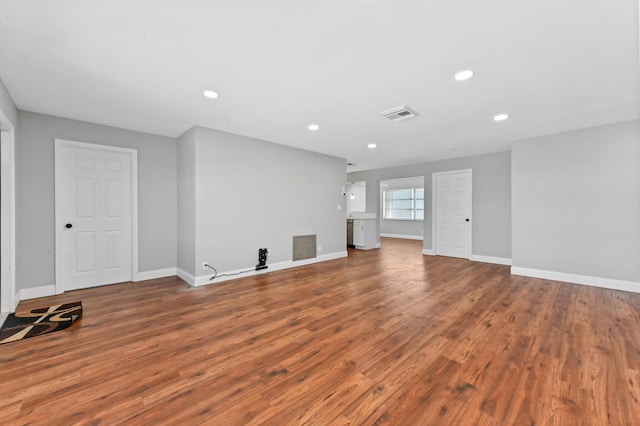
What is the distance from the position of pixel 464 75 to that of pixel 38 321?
507cm

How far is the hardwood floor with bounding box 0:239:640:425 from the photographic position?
1505mm

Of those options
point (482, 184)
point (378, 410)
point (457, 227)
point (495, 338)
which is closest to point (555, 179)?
point (482, 184)

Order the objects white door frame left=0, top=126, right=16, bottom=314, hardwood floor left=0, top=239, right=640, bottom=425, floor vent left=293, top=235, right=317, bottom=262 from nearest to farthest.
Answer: hardwood floor left=0, top=239, right=640, bottom=425 < white door frame left=0, top=126, right=16, bottom=314 < floor vent left=293, top=235, right=317, bottom=262

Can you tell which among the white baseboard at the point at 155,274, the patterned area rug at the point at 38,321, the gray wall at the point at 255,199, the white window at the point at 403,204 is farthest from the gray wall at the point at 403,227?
the patterned area rug at the point at 38,321

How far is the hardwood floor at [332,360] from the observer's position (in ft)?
4.94

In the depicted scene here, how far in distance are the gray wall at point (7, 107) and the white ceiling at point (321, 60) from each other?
0.08 m

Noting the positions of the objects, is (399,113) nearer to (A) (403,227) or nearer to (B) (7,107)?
(B) (7,107)

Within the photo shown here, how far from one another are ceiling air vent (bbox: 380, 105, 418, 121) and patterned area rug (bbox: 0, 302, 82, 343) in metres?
4.40

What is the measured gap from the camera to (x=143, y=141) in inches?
169

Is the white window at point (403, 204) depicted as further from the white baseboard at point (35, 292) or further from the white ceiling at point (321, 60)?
the white baseboard at point (35, 292)

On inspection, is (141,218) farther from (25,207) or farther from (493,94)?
(493,94)

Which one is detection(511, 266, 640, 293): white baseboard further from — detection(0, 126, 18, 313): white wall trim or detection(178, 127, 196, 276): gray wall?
detection(0, 126, 18, 313): white wall trim

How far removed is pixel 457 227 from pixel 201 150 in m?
6.01

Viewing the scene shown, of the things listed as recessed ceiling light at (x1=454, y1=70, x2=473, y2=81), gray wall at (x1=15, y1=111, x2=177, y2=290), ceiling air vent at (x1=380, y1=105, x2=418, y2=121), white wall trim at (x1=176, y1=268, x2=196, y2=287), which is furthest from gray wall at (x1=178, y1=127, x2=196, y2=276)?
recessed ceiling light at (x1=454, y1=70, x2=473, y2=81)
